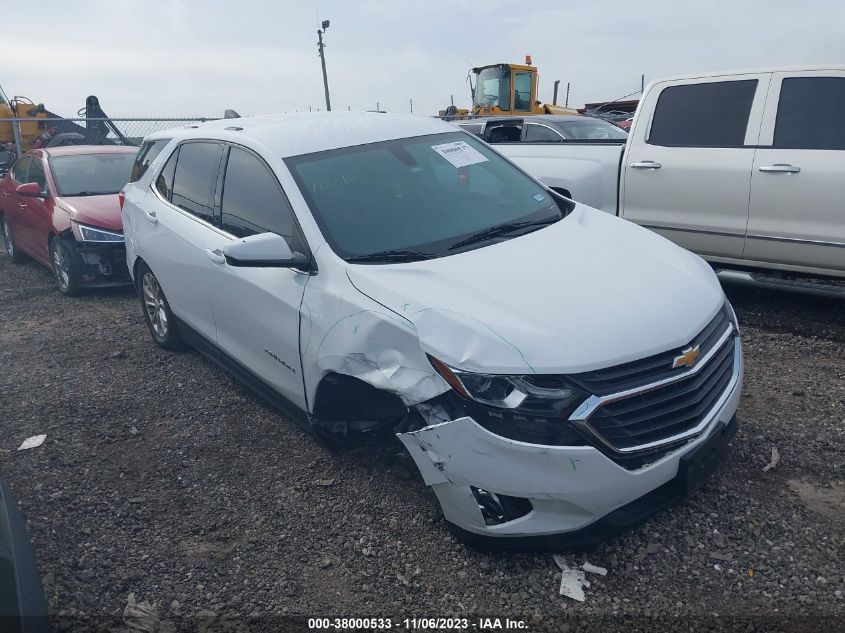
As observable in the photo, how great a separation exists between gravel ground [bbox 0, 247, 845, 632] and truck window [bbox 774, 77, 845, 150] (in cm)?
145

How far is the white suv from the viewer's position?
2557 mm

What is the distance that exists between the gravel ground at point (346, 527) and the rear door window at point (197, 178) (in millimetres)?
1271

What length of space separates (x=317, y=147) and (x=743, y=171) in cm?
331

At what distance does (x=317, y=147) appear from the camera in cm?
384

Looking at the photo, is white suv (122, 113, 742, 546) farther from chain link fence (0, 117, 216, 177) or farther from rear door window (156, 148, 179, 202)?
chain link fence (0, 117, 216, 177)

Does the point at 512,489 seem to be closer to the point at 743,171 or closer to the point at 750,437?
the point at 750,437

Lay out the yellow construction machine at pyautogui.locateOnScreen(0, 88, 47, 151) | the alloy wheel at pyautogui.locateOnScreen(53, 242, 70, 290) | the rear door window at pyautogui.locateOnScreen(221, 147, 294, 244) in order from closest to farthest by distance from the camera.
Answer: the rear door window at pyautogui.locateOnScreen(221, 147, 294, 244) → the alloy wheel at pyautogui.locateOnScreen(53, 242, 70, 290) → the yellow construction machine at pyautogui.locateOnScreen(0, 88, 47, 151)

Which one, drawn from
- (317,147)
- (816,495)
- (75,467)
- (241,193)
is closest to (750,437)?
(816,495)

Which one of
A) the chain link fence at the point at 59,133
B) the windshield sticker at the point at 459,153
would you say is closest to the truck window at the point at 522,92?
the chain link fence at the point at 59,133

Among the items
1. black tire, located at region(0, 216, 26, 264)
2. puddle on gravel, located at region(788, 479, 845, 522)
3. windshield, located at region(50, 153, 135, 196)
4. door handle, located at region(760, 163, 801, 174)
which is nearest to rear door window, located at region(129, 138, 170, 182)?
windshield, located at region(50, 153, 135, 196)

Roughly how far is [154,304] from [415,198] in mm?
2828

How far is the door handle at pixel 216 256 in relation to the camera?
13.1ft

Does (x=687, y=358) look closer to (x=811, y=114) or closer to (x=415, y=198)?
(x=415, y=198)

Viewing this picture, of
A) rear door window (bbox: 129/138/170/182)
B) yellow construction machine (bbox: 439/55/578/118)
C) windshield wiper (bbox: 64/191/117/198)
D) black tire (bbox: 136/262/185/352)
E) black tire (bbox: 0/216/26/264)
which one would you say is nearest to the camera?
black tire (bbox: 136/262/185/352)
